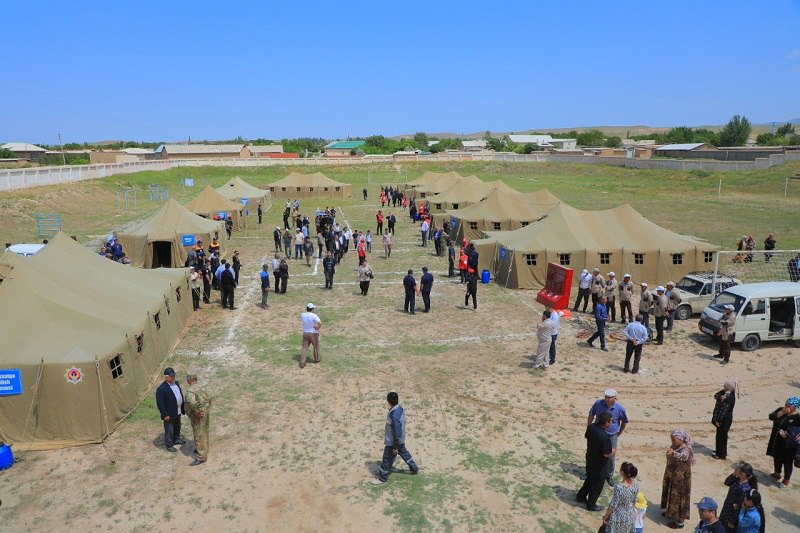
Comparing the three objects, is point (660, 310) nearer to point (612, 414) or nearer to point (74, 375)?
point (612, 414)

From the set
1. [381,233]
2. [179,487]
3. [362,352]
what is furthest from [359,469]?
[381,233]

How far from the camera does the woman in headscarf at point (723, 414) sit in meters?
9.05

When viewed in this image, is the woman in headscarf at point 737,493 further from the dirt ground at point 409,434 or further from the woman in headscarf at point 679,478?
the dirt ground at point 409,434

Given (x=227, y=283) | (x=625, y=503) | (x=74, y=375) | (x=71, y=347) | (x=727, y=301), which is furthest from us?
(x=227, y=283)

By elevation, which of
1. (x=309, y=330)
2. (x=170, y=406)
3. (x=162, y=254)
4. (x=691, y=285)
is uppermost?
(x=691, y=285)

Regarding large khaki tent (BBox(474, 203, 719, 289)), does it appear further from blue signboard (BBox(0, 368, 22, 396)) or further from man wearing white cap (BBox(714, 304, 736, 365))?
blue signboard (BBox(0, 368, 22, 396))

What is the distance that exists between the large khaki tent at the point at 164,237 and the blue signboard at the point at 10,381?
15177 millimetres

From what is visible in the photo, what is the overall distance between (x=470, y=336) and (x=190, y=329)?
7.71 m

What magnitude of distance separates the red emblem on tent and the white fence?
36.7 metres

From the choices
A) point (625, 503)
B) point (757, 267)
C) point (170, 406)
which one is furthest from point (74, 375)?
point (757, 267)

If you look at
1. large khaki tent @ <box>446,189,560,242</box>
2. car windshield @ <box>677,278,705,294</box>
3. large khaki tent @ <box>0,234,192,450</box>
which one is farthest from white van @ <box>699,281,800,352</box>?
large khaki tent @ <box>446,189,560,242</box>

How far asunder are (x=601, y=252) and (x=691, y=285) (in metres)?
3.48

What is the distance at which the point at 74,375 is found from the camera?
381 inches

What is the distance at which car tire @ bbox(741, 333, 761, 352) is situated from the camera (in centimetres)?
1452
